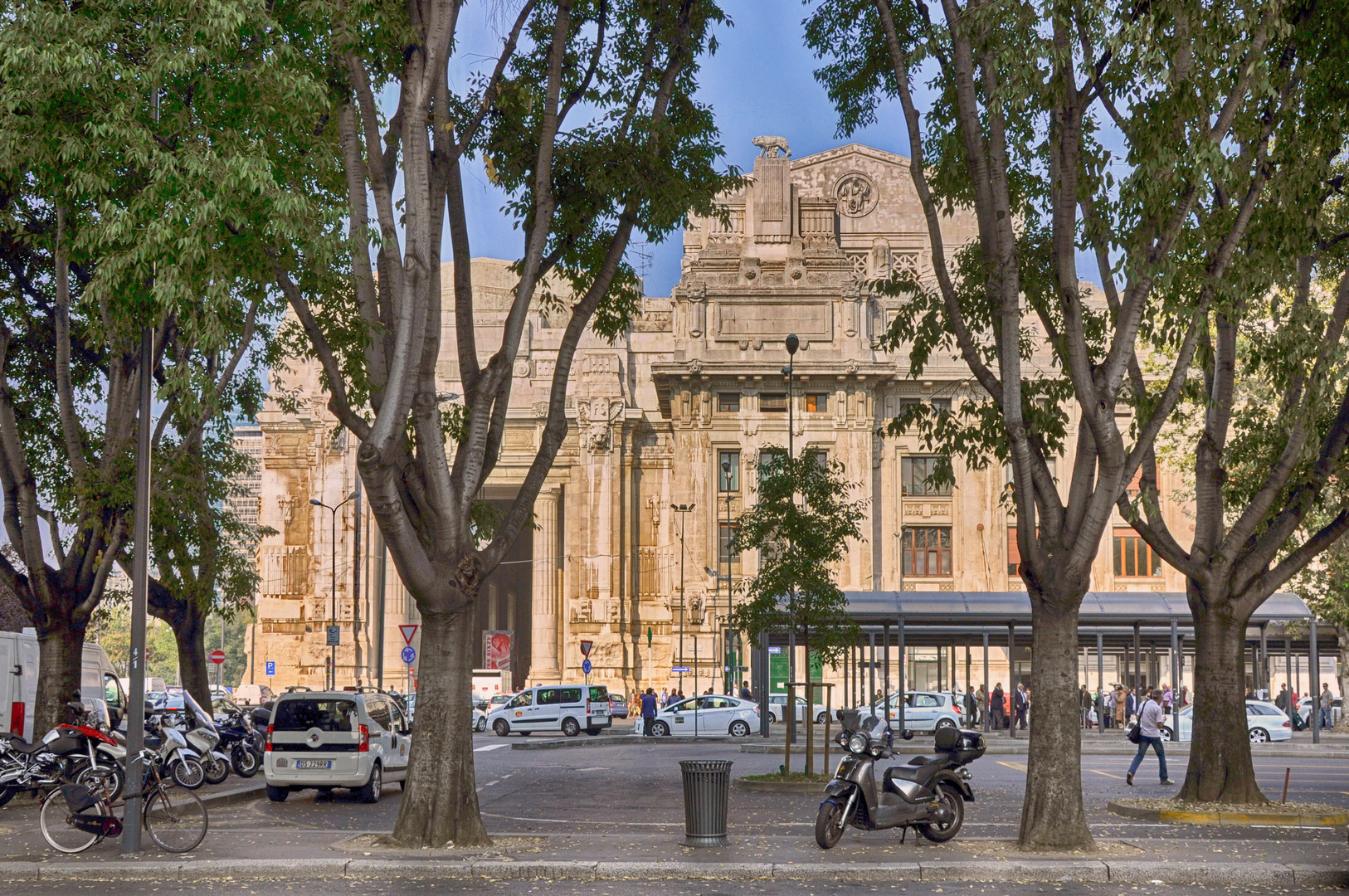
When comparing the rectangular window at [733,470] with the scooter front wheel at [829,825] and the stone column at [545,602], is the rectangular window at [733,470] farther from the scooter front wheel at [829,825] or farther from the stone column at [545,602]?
the scooter front wheel at [829,825]

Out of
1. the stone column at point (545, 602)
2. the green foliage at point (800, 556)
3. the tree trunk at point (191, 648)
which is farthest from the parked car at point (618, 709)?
the green foliage at point (800, 556)

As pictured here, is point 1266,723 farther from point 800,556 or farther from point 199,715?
point 199,715

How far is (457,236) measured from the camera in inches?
675

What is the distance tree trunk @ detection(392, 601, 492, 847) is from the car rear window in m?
7.54

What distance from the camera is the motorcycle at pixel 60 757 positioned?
17.3 m

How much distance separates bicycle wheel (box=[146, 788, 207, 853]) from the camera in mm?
15062

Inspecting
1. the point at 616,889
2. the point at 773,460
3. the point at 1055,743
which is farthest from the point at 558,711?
the point at 616,889

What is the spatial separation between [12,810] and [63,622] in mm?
3014

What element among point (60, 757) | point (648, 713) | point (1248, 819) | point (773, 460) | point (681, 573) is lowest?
point (648, 713)

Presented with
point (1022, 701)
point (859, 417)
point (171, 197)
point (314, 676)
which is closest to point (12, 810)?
point (171, 197)

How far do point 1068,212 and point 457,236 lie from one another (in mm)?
7206

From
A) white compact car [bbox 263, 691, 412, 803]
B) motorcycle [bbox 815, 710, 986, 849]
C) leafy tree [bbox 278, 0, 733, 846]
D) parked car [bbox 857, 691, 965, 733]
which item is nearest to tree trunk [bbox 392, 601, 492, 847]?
leafy tree [bbox 278, 0, 733, 846]

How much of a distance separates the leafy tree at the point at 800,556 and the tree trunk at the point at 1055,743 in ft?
41.2

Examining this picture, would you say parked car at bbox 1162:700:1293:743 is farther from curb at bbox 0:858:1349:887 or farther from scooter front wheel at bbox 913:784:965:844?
curb at bbox 0:858:1349:887
